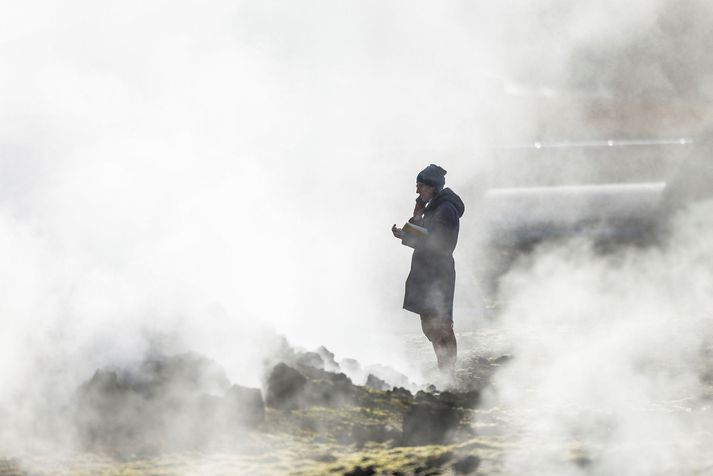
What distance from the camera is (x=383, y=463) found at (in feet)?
14.8

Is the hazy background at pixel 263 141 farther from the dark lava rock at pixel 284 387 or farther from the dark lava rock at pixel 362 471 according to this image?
the dark lava rock at pixel 362 471

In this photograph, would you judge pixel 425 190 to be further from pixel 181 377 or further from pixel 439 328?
pixel 181 377

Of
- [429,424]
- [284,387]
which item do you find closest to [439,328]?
[429,424]

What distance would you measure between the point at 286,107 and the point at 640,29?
3.95 m

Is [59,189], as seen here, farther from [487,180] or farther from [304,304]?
[487,180]

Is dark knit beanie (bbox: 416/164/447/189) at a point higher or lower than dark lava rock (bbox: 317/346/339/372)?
higher

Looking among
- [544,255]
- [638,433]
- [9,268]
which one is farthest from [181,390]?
[544,255]

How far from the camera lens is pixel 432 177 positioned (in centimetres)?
564

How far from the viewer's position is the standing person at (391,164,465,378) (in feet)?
18.5

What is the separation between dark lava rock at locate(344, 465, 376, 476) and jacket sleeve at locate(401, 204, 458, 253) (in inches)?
59.7

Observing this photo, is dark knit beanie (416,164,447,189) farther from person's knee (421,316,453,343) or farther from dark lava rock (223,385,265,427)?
dark lava rock (223,385,265,427)

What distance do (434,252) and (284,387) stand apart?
1.16 m

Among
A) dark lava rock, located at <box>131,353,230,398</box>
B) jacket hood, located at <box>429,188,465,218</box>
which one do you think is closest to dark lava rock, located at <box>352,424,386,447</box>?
dark lava rock, located at <box>131,353,230,398</box>

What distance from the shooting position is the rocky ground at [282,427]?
14.7 feet
